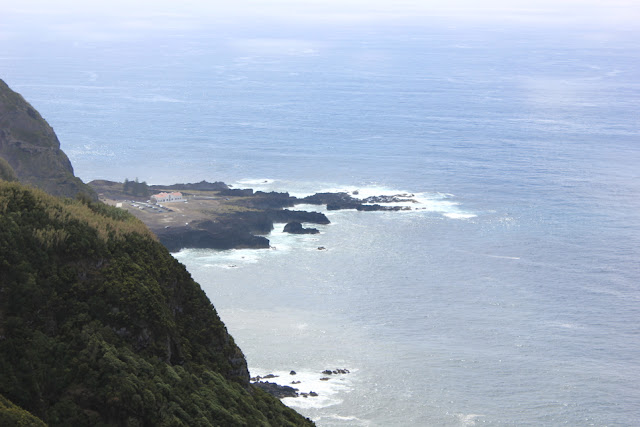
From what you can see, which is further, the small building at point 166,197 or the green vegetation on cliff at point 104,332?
the small building at point 166,197

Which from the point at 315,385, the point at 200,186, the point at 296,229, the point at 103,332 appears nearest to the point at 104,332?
the point at 103,332

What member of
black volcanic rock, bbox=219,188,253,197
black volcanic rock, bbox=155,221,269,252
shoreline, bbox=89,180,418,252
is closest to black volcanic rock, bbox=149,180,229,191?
shoreline, bbox=89,180,418,252

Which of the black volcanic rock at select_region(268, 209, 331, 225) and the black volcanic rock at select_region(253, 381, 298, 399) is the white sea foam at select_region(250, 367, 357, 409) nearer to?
the black volcanic rock at select_region(253, 381, 298, 399)

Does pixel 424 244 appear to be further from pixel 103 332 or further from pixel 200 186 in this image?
pixel 103 332

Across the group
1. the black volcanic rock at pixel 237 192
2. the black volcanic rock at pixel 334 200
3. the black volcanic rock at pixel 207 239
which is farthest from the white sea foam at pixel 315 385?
the black volcanic rock at pixel 237 192

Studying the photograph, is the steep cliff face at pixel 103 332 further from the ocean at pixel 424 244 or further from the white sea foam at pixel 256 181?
the white sea foam at pixel 256 181

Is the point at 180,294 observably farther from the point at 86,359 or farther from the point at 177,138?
the point at 177,138

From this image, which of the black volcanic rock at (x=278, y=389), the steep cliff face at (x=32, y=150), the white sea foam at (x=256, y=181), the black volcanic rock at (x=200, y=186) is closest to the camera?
the black volcanic rock at (x=278, y=389)
